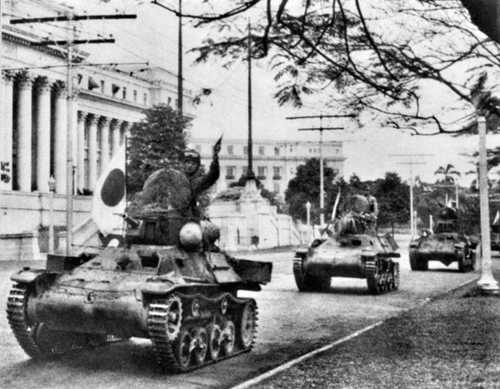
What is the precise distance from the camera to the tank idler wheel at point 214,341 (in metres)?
10.2

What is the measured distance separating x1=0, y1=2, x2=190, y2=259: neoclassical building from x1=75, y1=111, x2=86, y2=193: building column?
8 centimetres

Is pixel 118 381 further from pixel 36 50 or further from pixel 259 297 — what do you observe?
pixel 36 50

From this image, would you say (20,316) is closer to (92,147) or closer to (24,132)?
(24,132)

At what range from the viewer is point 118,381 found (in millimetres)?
9031

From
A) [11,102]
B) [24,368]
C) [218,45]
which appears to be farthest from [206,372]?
[11,102]

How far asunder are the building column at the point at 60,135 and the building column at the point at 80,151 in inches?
87.6

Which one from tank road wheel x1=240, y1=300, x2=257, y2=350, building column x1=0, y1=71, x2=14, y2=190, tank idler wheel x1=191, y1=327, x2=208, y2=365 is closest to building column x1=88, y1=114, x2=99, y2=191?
building column x1=0, y1=71, x2=14, y2=190

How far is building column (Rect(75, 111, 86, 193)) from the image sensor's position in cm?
6556

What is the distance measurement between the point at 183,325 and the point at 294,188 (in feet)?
250

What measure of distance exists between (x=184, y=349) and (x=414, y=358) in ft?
9.81

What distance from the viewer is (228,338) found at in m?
10.7

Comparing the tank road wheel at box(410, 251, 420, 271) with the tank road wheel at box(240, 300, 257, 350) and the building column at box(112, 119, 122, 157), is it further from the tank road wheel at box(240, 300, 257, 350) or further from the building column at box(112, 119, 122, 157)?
the building column at box(112, 119, 122, 157)

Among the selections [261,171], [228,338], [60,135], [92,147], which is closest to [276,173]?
[261,171]

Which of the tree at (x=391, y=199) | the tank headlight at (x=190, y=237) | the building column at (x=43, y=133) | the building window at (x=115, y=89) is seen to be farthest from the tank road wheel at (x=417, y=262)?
the building window at (x=115, y=89)
